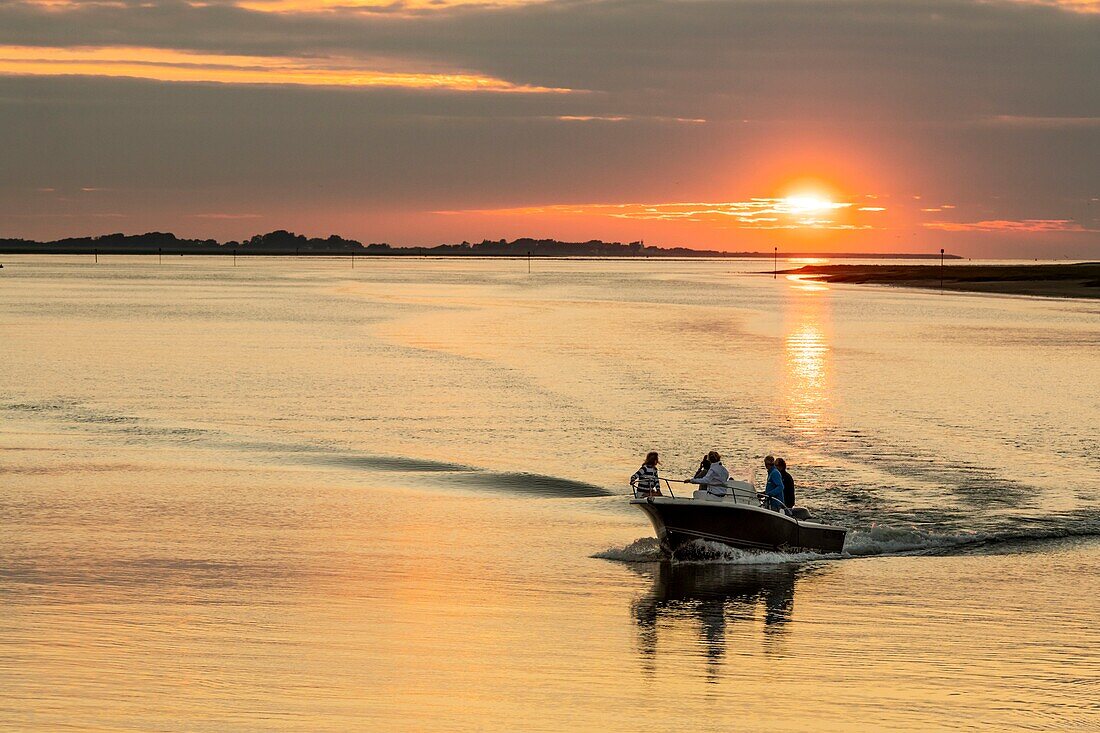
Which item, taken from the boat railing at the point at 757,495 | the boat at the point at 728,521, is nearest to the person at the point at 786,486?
the boat railing at the point at 757,495

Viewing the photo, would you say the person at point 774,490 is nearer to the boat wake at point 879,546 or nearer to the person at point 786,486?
the person at point 786,486

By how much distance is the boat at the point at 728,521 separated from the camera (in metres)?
29.5

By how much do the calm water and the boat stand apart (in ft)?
1.65

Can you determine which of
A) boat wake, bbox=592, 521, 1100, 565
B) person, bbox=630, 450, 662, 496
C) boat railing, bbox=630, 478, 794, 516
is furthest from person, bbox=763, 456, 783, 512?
person, bbox=630, 450, 662, 496

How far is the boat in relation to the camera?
96.8ft

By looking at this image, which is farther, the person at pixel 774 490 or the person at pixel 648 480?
the person at pixel 774 490

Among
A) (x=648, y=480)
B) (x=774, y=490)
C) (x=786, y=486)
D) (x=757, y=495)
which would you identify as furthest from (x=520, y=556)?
(x=786, y=486)

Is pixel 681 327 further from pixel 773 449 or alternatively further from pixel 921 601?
pixel 921 601

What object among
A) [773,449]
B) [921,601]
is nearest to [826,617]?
[921,601]

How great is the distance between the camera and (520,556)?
30094 mm

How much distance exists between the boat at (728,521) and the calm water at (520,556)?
1.65ft

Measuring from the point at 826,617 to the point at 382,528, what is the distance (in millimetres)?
12161

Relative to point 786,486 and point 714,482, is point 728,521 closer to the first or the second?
point 714,482

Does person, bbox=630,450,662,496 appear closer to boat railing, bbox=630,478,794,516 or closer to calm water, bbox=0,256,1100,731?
boat railing, bbox=630,478,794,516
